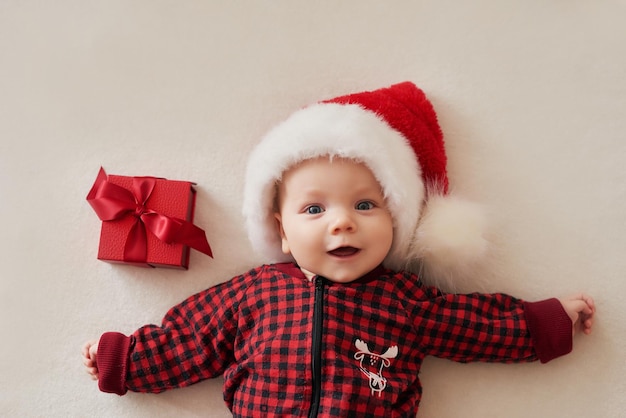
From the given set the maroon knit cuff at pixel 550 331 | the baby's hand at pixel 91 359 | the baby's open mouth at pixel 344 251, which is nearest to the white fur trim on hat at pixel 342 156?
the baby's open mouth at pixel 344 251

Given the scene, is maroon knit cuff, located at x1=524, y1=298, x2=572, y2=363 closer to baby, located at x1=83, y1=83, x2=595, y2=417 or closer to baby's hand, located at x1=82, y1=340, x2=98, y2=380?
baby, located at x1=83, y1=83, x2=595, y2=417

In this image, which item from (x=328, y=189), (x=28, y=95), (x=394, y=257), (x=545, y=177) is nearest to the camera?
(x=328, y=189)

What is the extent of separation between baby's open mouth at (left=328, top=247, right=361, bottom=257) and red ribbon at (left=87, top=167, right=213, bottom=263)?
338 mm

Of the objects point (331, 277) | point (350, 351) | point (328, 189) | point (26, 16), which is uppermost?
point (26, 16)

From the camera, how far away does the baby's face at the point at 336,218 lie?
→ 1049 millimetres

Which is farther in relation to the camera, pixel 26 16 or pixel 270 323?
pixel 26 16

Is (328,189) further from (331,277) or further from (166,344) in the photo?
(166,344)

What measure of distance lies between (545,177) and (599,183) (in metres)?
0.12

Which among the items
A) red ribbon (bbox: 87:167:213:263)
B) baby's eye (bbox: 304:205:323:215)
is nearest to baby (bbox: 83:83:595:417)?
baby's eye (bbox: 304:205:323:215)

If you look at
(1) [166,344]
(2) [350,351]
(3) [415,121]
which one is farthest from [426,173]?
(1) [166,344]

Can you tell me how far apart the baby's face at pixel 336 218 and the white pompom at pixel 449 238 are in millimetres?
91

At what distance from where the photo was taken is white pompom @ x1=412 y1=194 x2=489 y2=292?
1.11 meters

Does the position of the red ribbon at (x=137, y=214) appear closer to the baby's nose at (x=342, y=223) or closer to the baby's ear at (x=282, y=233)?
the baby's ear at (x=282, y=233)

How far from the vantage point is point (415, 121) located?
3.84 feet
